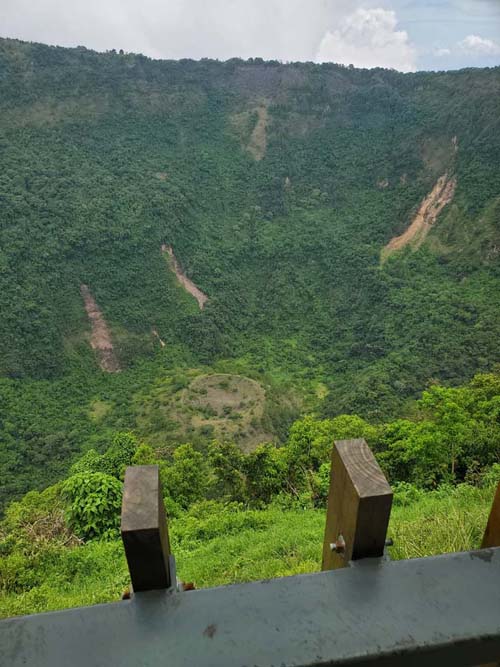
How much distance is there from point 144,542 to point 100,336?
31406 mm

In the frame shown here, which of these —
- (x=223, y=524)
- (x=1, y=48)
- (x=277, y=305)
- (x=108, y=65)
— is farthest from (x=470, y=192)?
(x=1, y=48)

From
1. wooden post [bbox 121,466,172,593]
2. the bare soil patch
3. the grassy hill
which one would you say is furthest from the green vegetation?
the bare soil patch

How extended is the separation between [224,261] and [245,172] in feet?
41.4

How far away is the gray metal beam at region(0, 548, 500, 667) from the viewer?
0.77 m

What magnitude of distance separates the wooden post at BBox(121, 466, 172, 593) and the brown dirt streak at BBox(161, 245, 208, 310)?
34.4 metres

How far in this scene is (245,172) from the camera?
46.5 m

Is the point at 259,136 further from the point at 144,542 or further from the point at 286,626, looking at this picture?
the point at 286,626

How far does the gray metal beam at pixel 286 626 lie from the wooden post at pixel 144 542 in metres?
0.03

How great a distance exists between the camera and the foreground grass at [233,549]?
3.36 m

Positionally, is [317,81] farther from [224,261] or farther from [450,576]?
[450,576]

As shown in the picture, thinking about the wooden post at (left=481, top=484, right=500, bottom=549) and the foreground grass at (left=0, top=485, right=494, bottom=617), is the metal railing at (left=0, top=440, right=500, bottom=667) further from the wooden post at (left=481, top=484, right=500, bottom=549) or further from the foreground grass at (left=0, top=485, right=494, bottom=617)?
the foreground grass at (left=0, top=485, right=494, bottom=617)

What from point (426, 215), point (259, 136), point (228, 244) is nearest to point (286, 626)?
point (426, 215)

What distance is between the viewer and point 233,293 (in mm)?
36656

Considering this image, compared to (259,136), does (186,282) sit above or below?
below
